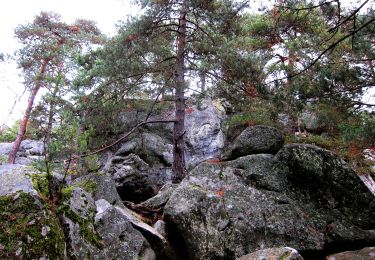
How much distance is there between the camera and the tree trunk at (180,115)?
30.8ft

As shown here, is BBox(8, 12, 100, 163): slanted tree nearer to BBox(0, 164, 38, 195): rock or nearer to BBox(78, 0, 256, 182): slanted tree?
BBox(78, 0, 256, 182): slanted tree

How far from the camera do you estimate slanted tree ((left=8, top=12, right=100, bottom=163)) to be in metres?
14.9

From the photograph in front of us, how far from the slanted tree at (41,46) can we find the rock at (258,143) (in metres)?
9.94

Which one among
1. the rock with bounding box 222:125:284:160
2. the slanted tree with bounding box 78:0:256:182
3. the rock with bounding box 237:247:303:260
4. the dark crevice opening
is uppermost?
the slanted tree with bounding box 78:0:256:182

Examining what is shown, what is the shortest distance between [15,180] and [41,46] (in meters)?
12.9

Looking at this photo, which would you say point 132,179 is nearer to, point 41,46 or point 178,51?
point 178,51

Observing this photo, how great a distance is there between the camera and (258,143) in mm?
7777

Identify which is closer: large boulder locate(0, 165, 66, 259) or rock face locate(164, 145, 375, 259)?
large boulder locate(0, 165, 66, 259)

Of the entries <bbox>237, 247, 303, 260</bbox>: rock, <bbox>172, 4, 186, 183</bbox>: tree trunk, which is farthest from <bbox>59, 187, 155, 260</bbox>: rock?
<bbox>172, 4, 186, 183</bbox>: tree trunk

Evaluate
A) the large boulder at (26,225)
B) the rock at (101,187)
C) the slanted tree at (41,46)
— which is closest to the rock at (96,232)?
the large boulder at (26,225)

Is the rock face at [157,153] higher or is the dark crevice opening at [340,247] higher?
the rock face at [157,153]

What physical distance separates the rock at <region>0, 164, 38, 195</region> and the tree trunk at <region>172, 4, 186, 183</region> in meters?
5.36

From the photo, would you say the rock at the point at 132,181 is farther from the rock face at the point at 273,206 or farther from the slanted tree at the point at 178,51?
the rock face at the point at 273,206

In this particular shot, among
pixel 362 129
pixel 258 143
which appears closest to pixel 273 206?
pixel 258 143
